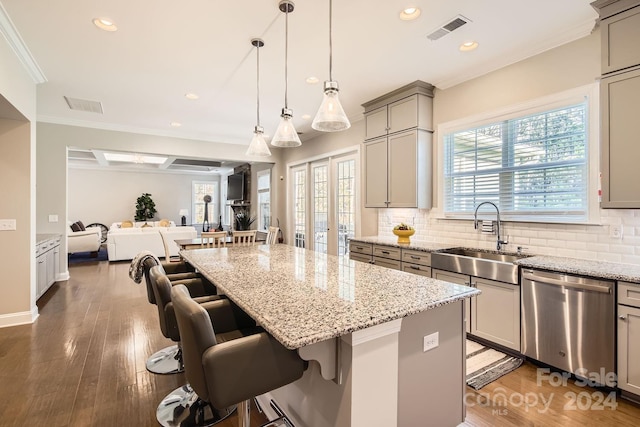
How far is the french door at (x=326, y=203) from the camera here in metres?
5.64

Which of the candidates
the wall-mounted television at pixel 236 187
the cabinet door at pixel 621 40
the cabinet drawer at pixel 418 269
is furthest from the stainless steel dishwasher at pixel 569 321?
the wall-mounted television at pixel 236 187

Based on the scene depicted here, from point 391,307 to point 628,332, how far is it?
6.19 ft

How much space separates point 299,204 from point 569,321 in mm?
5452

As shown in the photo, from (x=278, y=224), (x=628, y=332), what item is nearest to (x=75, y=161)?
(x=278, y=224)

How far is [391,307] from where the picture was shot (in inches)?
52.2

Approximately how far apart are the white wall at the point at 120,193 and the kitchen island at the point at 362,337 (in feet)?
36.9

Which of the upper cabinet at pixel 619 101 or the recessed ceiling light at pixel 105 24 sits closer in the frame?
the upper cabinet at pixel 619 101

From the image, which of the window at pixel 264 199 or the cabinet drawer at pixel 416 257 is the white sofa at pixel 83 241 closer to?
the window at pixel 264 199

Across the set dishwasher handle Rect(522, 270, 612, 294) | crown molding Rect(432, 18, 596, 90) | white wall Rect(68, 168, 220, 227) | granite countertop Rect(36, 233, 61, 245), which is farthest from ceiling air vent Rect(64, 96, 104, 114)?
white wall Rect(68, 168, 220, 227)

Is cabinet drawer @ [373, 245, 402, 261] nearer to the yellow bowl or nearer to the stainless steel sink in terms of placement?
the yellow bowl

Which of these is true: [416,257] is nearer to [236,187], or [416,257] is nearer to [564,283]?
[564,283]

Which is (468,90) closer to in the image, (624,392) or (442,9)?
(442,9)

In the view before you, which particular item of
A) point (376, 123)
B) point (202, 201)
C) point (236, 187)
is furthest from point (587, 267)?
point (202, 201)

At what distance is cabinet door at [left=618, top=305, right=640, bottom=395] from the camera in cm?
201
